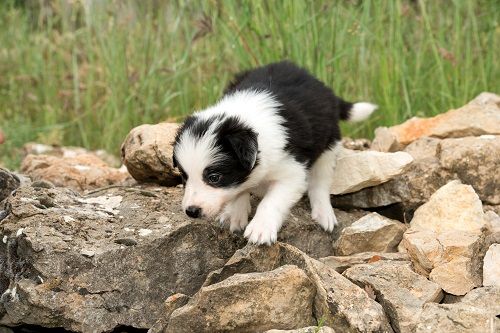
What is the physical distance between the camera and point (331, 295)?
10.6ft

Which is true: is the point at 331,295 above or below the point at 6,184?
above

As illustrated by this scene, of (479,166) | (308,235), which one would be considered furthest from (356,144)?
(308,235)

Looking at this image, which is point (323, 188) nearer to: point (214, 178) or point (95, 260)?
point (214, 178)

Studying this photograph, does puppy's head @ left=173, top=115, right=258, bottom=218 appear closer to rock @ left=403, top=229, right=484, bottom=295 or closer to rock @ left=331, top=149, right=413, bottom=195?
rock @ left=331, top=149, right=413, bottom=195

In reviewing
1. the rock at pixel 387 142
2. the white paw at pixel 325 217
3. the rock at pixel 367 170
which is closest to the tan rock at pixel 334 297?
the white paw at pixel 325 217

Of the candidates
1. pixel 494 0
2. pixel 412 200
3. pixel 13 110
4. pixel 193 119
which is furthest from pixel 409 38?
pixel 13 110

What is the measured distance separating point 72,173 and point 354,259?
2198mm

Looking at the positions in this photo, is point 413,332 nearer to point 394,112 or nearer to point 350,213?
point 350,213

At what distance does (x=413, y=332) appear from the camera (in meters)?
3.16

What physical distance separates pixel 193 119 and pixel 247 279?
1200 millimetres

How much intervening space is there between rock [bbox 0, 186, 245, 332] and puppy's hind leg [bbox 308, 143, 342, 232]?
0.58 meters

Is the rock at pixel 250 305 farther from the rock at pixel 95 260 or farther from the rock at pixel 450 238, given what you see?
the rock at pixel 450 238

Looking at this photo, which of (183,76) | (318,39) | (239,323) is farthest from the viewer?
(183,76)

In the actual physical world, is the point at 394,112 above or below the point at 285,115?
below
